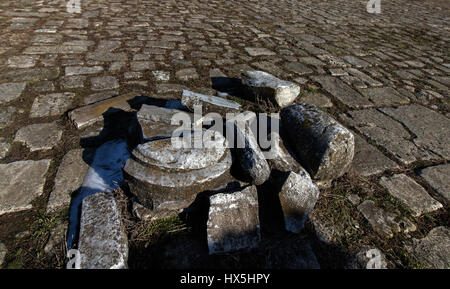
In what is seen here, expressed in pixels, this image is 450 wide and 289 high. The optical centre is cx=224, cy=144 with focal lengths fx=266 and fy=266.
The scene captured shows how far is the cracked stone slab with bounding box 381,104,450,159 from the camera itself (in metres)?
2.79

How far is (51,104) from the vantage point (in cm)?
295

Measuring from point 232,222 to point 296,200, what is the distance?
47 centimetres

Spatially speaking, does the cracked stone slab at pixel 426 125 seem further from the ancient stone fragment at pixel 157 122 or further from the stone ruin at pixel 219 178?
the ancient stone fragment at pixel 157 122

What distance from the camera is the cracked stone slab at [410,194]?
207 cm

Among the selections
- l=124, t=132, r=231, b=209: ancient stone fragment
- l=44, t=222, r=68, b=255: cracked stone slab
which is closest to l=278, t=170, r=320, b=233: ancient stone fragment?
l=124, t=132, r=231, b=209: ancient stone fragment

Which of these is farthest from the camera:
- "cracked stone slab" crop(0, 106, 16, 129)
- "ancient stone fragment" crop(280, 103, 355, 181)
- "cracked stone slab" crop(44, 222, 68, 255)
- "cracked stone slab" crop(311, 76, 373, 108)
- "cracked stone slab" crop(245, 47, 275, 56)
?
"cracked stone slab" crop(245, 47, 275, 56)

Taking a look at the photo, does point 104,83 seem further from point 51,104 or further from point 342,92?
point 342,92

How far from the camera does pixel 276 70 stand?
159 inches

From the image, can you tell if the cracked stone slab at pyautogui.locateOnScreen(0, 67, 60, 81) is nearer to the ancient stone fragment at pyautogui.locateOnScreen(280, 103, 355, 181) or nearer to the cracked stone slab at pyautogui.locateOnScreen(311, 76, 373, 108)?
the ancient stone fragment at pyautogui.locateOnScreen(280, 103, 355, 181)

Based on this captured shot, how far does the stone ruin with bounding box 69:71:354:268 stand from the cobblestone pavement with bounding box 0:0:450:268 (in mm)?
265

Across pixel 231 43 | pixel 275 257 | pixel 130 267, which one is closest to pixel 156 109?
pixel 130 267

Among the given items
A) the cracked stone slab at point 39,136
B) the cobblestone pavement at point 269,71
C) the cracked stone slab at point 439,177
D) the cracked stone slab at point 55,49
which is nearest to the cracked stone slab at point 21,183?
the cobblestone pavement at point 269,71

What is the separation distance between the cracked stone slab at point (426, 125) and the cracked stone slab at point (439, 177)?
269 millimetres
